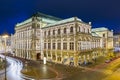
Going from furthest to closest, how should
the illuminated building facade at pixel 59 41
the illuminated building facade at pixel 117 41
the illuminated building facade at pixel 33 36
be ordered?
the illuminated building facade at pixel 117 41 → the illuminated building facade at pixel 33 36 → the illuminated building facade at pixel 59 41

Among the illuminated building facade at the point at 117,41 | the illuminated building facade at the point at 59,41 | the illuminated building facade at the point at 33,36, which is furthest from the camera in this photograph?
the illuminated building facade at the point at 117,41

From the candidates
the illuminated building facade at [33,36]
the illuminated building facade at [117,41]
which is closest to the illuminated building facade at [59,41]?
the illuminated building facade at [33,36]

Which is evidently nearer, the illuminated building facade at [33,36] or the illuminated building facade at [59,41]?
the illuminated building facade at [59,41]

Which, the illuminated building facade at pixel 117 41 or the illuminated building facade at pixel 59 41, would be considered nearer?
the illuminated building facade at pixel 59 41

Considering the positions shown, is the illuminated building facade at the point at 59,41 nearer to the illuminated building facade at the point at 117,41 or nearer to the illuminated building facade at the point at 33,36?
the illuminated building facade at the point at 33,36

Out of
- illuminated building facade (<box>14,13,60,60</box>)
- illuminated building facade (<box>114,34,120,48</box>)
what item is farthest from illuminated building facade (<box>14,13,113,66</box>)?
illuminated building facade (<box>114,34,120,48</box>)

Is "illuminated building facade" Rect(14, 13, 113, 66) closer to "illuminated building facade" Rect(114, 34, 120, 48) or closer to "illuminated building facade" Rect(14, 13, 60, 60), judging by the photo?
"illuminated building facade" Rect(14, 13, 60, 60)

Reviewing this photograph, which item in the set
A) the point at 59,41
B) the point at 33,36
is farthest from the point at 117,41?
the point at 33,36

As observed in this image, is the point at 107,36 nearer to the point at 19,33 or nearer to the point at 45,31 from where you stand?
the point at 45,31

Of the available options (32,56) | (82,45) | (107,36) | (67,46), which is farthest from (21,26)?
(107,36)

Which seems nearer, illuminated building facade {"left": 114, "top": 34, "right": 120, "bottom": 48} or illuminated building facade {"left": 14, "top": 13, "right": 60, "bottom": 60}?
illuminated building facade {"left": 14, "top": 13, "right": 60, "bottom": 60}

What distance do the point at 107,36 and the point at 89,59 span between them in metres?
25.2

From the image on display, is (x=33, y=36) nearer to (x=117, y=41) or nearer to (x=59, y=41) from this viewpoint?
(x=59, y=41)

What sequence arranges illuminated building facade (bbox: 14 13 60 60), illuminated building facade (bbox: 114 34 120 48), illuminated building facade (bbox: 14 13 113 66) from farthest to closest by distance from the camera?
illuminated building facade (bbox: 114 34 120 48) < illuminated building facade (bbox: 14 13 60 60) < illuminated building facade (bbox: 14 13 113 66)
